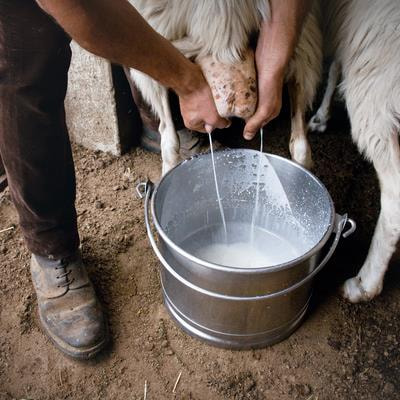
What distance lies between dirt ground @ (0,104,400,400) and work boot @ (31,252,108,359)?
0.20 ft

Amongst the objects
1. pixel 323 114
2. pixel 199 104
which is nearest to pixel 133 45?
pixel 199 104

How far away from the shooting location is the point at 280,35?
1320 mm

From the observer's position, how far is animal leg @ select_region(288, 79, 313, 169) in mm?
1536

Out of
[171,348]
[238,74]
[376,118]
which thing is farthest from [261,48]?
[171,348]

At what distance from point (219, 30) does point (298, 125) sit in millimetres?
420

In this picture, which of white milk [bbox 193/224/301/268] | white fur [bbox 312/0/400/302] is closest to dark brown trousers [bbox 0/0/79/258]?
white milk [bbox 193/224/301/268]

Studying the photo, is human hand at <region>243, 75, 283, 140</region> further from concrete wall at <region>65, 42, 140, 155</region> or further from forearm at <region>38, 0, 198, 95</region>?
concrete wall at <region>65, 42, 140, 155</region>

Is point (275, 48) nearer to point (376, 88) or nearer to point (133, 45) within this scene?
point (376, 88)

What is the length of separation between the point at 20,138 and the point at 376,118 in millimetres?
970

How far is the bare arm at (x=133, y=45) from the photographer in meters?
0.98

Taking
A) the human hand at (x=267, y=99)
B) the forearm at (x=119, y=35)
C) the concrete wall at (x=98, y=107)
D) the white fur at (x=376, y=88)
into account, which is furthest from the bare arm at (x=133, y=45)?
the concrete wall at (x=98, y=107)

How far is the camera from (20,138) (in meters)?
1.31

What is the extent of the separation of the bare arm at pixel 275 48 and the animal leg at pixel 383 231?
0.34 meters

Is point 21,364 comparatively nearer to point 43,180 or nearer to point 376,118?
point 43,180
